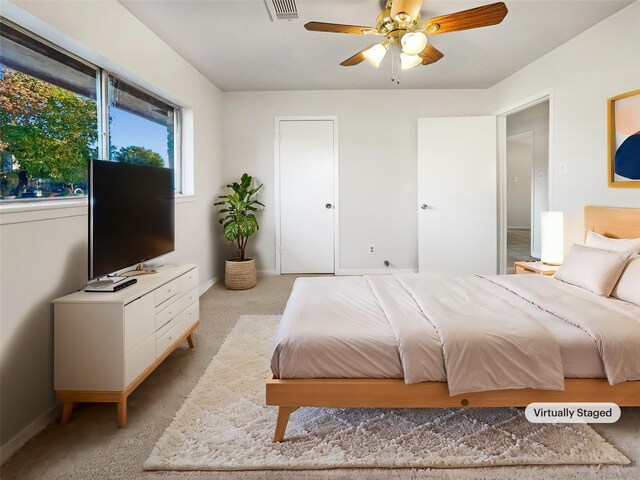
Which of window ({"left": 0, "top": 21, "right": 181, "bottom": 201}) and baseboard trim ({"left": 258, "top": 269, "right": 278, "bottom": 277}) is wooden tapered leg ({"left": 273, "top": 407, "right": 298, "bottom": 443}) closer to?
window ({"left": 0, "top": 21, "right": 181, "bottom": 201})

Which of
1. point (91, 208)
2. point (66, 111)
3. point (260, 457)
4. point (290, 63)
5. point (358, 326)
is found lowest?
point (260, 457)

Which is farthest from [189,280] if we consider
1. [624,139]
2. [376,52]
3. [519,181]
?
[519,181]

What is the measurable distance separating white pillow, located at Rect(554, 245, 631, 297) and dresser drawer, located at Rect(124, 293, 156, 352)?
2689 mm

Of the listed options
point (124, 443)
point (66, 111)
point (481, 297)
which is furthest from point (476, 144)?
point (124, 443)

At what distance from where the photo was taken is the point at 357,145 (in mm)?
4957

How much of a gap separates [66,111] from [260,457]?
7.56 feet

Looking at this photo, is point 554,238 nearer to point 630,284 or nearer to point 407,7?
point 630,284

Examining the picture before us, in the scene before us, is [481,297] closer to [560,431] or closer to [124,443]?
[560,431]

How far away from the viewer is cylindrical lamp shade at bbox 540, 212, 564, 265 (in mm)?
3176

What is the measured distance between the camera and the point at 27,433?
1709 millimetres

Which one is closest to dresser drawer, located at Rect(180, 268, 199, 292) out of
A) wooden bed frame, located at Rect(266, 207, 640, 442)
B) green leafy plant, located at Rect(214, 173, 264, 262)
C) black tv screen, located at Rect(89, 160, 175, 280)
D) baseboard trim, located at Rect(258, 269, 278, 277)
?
black tv screen, located at Rect(89, 160, 175, 280)

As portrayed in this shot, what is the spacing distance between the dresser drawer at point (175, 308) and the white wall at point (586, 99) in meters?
3.30

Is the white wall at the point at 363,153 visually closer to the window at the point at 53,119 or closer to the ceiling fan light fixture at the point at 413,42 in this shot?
the window at the point at 53,119

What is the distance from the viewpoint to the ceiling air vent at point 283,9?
2452 mm
